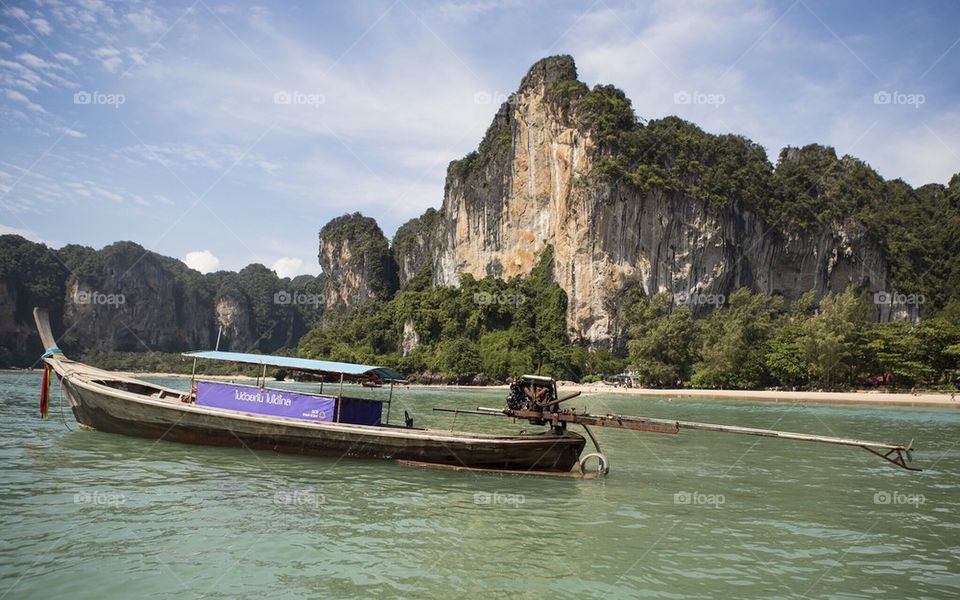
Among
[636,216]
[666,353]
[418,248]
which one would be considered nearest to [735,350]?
[666,353]

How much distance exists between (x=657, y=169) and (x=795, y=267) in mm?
25190

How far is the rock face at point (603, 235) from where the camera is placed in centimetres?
7000

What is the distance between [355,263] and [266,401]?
115 m

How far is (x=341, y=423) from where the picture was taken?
47.0 ft

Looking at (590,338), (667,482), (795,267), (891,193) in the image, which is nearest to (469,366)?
(590,338)

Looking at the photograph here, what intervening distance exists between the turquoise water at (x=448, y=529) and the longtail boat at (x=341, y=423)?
0.43 m

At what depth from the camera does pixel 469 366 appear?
237 feet

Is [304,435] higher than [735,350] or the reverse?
the reverse

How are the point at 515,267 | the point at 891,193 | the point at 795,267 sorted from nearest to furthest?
the point at 795,267
the point at 515,267
the point at 891,193

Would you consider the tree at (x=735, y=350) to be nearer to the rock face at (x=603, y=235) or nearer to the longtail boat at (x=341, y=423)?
the rock face at (x=603, y=235)

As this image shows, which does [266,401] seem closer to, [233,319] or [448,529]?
[448,529]

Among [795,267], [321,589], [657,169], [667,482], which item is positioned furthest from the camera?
[795,267]

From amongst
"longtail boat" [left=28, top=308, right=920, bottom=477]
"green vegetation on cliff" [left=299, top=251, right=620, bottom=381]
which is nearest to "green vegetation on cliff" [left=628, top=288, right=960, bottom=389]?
"green vegetation on cliff" [left=299, top=251, right=620, bottom=381]

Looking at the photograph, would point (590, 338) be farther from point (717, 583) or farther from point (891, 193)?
point (717, 583)
